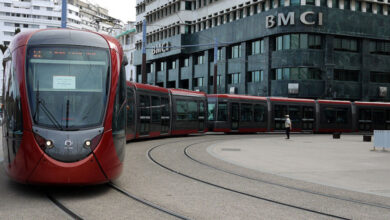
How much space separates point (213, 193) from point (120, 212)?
2270 mm

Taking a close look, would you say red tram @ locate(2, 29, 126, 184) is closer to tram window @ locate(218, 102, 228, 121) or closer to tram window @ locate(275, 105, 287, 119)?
tram window @ locate(218, 102, 228, 121)

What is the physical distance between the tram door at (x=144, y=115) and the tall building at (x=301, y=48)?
23.7 meters

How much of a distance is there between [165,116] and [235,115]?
821 cm

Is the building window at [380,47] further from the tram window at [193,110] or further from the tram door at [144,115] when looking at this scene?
the tram door at [144,115]

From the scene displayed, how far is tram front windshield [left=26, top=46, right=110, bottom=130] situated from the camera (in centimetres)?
725

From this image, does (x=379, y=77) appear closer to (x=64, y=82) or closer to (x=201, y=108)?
(x=201, y=108)

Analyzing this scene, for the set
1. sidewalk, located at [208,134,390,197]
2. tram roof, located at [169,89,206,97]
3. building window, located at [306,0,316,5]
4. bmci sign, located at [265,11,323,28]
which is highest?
building window, located at [306,0,316,5]

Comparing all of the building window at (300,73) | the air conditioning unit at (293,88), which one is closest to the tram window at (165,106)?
the air conditioning unit at (293,88)

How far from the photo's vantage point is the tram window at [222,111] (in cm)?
3047

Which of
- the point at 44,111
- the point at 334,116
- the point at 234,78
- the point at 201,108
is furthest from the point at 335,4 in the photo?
the point at 44,111

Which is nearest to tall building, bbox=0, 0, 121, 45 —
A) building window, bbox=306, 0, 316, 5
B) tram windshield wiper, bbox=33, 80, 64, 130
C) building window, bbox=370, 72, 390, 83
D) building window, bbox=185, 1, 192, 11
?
building window, bbox=185, 1, 192, 11

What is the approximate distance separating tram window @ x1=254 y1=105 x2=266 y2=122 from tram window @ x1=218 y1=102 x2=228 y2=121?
286 cm

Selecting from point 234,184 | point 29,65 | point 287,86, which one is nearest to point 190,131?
point 234,184

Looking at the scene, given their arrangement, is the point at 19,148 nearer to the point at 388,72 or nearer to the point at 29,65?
the point at 29,65
